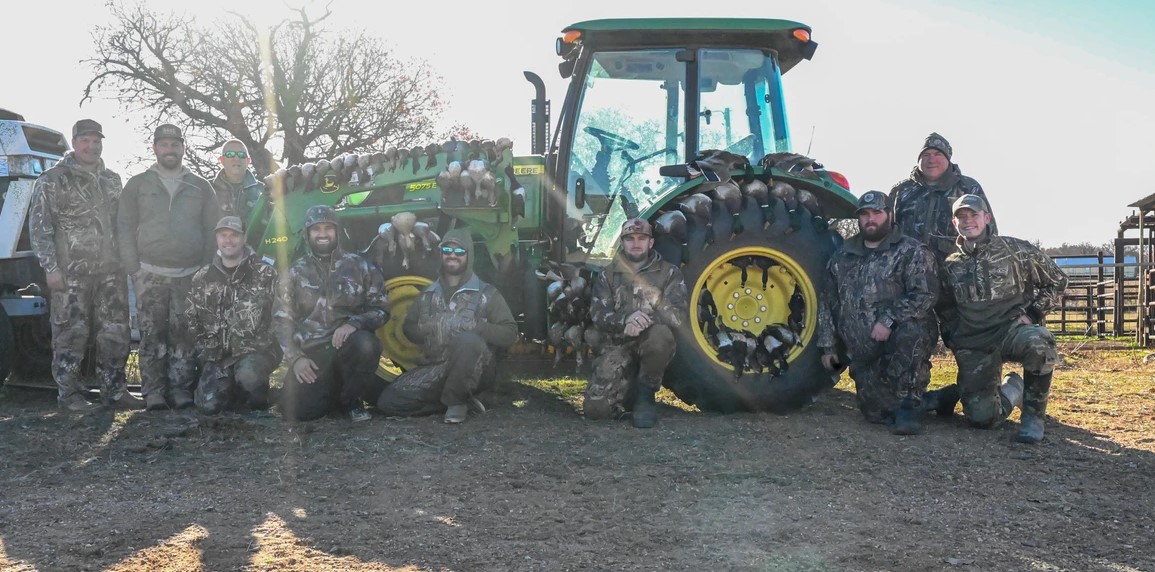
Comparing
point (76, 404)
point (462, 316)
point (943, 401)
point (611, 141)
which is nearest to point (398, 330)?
point (462, 316)

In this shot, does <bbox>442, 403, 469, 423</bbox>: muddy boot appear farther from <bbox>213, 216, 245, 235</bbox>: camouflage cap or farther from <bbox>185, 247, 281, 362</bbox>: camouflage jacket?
<bbox>213, 216, 245, 235</bbox>: camouflage cap

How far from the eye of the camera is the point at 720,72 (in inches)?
255

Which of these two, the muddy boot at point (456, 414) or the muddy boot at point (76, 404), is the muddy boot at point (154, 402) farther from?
the muddy boot at point (456, 414)

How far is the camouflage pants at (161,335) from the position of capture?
6.47 meters

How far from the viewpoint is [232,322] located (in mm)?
6285

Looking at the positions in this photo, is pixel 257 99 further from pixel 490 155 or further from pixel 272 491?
pixel 272 491

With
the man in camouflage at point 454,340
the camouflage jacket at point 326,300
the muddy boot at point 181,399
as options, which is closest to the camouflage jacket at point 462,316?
the man in camouflage at point 454,340

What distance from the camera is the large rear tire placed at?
233 inches

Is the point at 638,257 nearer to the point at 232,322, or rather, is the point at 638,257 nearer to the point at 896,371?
the point at 896,371

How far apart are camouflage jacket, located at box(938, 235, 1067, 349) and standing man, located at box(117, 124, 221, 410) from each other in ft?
15.8

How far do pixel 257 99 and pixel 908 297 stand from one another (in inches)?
584

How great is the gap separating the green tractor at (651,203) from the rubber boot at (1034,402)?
1.12 m

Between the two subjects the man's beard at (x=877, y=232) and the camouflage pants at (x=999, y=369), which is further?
the man's beard at (x=877, y=232)

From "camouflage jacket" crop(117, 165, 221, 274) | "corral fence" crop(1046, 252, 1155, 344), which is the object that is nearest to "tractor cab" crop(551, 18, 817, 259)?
"camouflage jacket" crop(117, 165, 221, 274)
